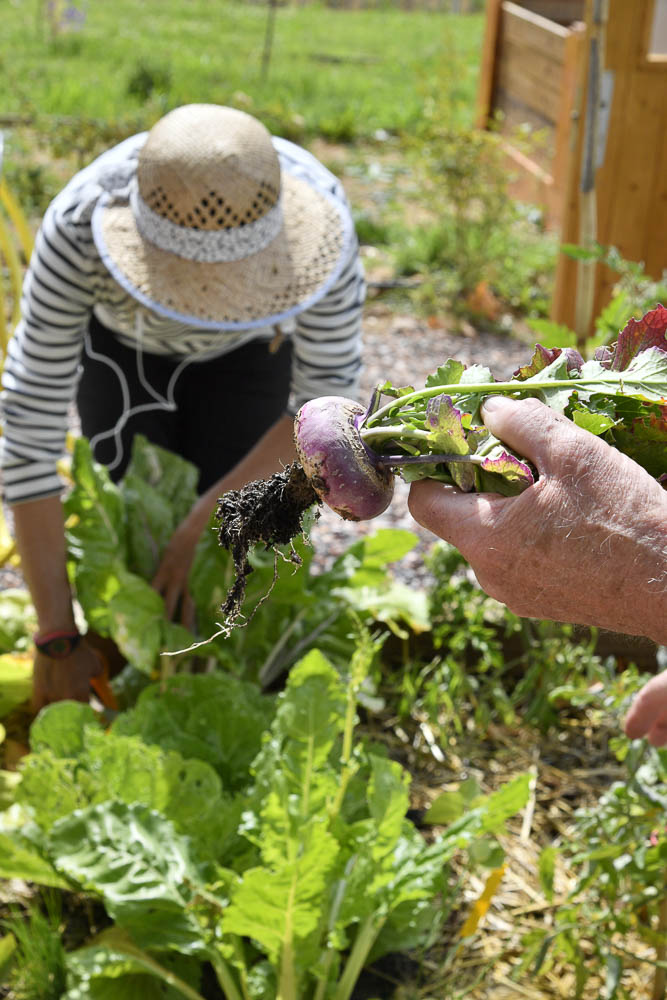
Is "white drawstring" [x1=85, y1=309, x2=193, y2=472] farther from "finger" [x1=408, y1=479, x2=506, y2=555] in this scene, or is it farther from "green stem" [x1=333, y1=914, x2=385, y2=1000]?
"finger" [x1=408, y1=479, x2=506, y2=555]

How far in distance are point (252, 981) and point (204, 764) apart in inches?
14.7

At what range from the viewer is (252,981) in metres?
1.73

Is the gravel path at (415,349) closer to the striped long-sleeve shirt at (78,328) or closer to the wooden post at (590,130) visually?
the wooden post at (590,130)

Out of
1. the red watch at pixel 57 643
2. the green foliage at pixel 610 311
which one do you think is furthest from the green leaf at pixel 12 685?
the green foliage at pixel 610 311

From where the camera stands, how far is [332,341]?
7.44ft

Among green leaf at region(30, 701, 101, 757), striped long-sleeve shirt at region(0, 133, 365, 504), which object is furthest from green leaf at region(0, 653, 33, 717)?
striped long-sleeve shirt at region(0, 133, 365, 504)

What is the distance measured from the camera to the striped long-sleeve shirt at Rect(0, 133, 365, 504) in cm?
206

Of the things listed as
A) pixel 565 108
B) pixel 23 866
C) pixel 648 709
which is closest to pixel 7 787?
pixel 23 866

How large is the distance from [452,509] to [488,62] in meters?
7.44

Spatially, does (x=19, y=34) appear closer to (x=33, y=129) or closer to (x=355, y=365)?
(x=33, y=129)

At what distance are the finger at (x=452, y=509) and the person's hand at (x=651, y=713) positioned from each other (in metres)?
0.69

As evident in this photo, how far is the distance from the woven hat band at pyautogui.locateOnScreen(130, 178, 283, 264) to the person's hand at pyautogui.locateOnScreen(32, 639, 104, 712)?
95cm

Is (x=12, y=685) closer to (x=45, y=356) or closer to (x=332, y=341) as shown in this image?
(x=45, y=356)

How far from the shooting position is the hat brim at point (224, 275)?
188cm
